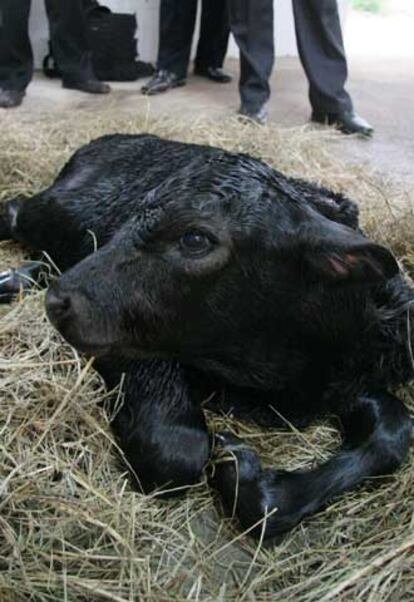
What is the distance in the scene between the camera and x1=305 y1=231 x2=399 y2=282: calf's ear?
2.10 meters

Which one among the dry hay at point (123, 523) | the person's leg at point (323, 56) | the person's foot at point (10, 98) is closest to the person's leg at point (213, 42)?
the person's leg at point (323, 56)

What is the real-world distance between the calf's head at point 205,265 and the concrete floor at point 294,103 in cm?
301

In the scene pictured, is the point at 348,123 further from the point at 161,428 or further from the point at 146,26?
the point at 161,428

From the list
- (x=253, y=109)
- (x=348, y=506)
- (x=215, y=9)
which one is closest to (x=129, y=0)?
(x=215, y=9)

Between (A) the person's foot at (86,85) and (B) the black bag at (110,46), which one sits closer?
(A) the person's foot at (86,85)

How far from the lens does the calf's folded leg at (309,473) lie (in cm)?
223

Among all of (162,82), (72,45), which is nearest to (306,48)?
(162,82)

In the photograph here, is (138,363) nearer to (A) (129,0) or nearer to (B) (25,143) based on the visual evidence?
(B) (25,143)

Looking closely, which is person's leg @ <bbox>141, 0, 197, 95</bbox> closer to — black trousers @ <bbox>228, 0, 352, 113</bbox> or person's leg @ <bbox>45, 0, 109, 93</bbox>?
person's leg @ <bbox>45, 0, 109, 93</bbox>

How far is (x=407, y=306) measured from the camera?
8.84 ft

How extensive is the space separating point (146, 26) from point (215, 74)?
3.82ft

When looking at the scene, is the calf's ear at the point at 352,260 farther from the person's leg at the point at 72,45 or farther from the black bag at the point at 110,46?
the black bag at the point at 110,46

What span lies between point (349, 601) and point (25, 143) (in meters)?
3.67

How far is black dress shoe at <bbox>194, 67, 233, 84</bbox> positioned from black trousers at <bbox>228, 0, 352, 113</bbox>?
168 centimetres
